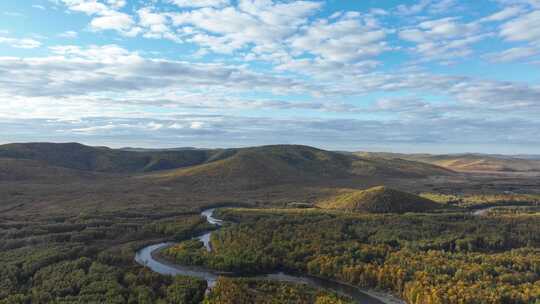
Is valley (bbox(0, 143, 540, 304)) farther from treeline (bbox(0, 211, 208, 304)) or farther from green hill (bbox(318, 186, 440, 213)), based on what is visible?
green hill (bbox(318, 186, 440, 213))

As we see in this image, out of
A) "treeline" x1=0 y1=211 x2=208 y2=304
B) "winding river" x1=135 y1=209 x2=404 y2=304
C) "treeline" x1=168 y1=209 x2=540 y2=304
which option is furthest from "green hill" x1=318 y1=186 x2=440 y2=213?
"winding river" x1=135 y1=209 x2=404 y2=304

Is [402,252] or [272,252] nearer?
[402,252]

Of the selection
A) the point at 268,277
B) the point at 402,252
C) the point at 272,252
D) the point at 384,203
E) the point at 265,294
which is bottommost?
the point at 268,277

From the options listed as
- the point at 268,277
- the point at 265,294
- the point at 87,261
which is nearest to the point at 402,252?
the point at 268,277

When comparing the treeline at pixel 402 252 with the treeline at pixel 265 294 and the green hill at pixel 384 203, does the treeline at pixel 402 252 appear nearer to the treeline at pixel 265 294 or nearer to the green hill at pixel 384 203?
the treeline at pixel 265 294

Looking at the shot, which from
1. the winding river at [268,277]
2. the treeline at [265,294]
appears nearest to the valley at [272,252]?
the treeline at [265,294]

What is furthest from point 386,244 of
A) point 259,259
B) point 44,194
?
point 44,194

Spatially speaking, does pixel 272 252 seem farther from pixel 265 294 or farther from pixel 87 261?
pixel 87 261
